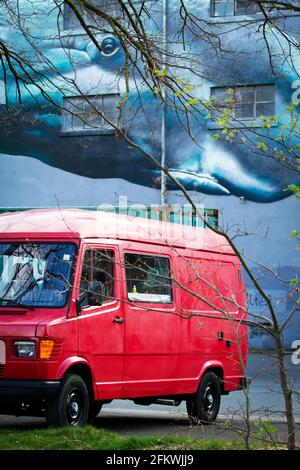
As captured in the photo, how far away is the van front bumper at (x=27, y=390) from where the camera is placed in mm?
10797

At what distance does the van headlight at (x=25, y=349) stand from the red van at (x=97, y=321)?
0.01 m

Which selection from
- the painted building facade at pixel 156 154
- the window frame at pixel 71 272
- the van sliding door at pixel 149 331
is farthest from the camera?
the painted building facade at pixel 156 154

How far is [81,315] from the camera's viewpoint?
11.5 m

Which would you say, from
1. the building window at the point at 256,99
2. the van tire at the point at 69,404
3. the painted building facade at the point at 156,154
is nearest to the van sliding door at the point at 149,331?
the van tire at the point at 69,404

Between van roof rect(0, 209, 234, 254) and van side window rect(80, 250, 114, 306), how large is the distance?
11.0 inches

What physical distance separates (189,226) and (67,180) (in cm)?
1540

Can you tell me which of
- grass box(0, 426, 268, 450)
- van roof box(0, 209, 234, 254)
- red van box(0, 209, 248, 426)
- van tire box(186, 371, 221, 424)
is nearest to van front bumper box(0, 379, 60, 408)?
red van box(0, 209, 248, 426)

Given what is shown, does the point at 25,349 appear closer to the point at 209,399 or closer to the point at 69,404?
the point at 69,404

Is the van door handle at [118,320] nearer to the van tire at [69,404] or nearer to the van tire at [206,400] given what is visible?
the van tire at [69,404]

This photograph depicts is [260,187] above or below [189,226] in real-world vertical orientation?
above

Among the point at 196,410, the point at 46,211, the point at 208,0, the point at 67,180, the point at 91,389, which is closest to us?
the point at 91,389

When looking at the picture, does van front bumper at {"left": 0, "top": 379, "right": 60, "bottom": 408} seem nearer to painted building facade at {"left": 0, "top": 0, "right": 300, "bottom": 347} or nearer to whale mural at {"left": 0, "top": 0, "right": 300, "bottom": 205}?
painted building facade at {"left": 0, "top": 0, "right": 300, "bottom": 347}
